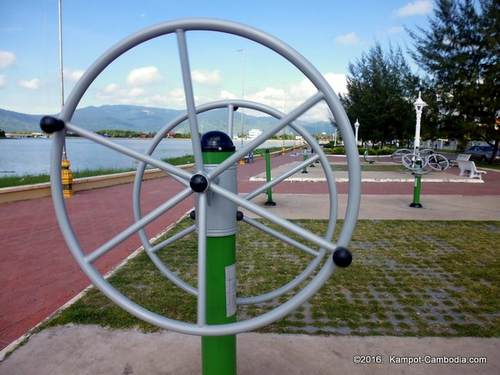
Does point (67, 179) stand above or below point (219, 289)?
below

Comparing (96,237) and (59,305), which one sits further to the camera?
(96,237)

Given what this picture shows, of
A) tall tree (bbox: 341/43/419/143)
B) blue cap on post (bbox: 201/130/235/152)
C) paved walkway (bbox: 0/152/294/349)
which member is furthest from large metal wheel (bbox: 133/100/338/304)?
tall tree (bbox: 341/43/419/143)

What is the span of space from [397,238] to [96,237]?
171 inches

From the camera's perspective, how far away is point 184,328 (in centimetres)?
146

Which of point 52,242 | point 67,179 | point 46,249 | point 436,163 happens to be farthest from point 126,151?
point 436,163

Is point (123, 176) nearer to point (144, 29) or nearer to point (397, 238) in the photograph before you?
point (397, 238)

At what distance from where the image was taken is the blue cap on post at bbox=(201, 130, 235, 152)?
5.54 feet

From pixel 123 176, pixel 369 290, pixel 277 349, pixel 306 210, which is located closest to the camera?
pixel 277 349

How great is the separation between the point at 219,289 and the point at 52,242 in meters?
4.52

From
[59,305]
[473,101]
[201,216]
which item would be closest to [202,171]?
[201,216]

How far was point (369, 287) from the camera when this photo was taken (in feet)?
12.4

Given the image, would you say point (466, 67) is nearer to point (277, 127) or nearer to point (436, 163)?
point (436, 163)

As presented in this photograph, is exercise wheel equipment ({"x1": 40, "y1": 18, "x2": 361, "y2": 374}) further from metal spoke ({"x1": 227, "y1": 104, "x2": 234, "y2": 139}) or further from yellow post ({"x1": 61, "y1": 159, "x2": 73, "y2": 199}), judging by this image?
yellow post ({"x1": 61, "y1": 159, "x2": 73, "y2": 199})

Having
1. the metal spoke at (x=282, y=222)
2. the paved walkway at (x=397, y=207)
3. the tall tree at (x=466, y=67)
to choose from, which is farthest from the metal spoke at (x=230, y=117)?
the tall tree at (x=466, y=67)
